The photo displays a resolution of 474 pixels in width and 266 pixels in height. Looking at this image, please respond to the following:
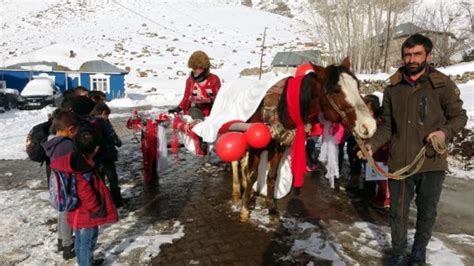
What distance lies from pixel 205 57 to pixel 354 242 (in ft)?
11.4

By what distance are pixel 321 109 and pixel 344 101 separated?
45 cm

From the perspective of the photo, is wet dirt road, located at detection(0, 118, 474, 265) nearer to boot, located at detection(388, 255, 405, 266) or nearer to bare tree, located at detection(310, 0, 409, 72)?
boot, located at detection(388, 255, 405, 266)

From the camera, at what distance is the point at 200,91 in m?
6.33

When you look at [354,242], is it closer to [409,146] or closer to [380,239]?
[380,239]

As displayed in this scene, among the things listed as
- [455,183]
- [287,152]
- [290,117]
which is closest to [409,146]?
[290,117]

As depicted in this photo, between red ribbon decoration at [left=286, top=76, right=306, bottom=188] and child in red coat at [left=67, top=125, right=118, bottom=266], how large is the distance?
1918 millimetres

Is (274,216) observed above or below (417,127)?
below

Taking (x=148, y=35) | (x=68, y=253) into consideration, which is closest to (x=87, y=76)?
(x=68, y=253)

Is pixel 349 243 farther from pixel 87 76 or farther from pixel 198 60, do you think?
pixel 87 76

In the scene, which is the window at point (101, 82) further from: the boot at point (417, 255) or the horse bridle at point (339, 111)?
the boot at point (417, 255)

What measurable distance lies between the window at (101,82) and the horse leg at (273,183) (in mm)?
24659

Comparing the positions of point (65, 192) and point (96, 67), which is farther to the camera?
point (96, 67)

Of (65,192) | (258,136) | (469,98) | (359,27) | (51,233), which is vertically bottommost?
(51,233)

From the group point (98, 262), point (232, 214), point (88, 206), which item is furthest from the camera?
point (232, 214)
